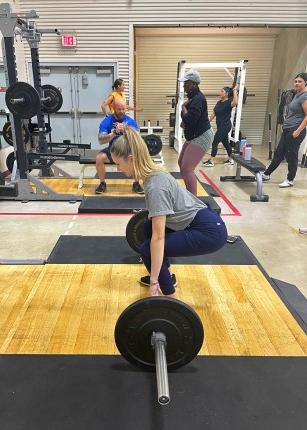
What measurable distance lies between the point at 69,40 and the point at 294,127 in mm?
4454

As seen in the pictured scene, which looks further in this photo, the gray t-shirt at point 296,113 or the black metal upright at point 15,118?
the gray t-shirt at point 296,113

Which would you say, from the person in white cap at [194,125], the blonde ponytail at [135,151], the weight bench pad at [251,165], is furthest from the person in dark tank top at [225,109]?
the blonde ponytail at [135,151]

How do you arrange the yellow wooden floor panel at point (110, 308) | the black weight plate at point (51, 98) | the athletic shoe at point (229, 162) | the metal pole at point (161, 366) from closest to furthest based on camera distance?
the metal pole at point (161, 366), the yellow wooden floor panel at point (110, 308), the black weight plate at point (51, 98), the athletic shoe at point (229, 162)

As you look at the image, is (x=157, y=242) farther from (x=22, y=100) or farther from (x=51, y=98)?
(x=51, y=98)

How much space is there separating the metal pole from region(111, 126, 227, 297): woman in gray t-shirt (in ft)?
0.85

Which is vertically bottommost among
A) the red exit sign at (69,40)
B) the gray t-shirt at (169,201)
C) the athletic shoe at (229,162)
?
the athletic shoe at (229,162)

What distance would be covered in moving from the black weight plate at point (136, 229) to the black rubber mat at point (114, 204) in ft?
4.64

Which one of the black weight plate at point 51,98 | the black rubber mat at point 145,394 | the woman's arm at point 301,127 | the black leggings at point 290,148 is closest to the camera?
the black rubber mat at point 145,394

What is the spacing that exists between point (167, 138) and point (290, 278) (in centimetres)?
678

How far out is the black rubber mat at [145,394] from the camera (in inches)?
49.6

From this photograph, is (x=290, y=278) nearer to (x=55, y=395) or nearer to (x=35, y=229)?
(x=55, y=395)

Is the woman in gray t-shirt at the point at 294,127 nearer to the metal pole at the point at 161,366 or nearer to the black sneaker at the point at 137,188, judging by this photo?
the black sneaker at the point at 137,188

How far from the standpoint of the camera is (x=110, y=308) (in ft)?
6.37

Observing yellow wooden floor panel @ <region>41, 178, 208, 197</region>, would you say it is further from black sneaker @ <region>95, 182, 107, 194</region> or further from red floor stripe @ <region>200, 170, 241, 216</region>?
red floor stripe @ <region>200, 170, 241, 216</region>
